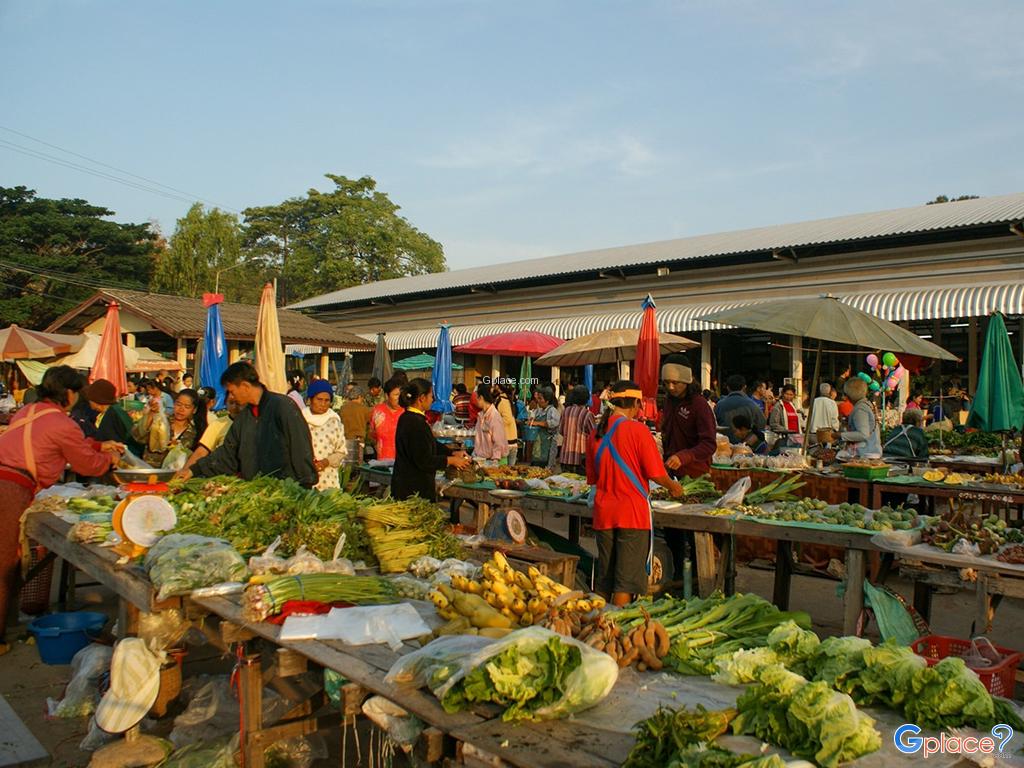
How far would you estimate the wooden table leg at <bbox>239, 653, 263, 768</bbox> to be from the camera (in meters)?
3.88

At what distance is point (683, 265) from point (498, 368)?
7.48 metres

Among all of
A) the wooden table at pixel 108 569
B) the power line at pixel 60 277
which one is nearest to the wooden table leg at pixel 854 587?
the wooden table at pixel 108 569

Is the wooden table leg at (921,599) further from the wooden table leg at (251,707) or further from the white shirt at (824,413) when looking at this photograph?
the white shirt at (824,413)

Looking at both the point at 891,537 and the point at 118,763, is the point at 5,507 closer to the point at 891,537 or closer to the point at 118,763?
the point at 118,763

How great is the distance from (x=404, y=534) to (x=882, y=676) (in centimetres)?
276

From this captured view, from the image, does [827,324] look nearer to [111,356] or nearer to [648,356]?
[648,356]

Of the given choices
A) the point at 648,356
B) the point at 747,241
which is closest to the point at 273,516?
the point at 648,356

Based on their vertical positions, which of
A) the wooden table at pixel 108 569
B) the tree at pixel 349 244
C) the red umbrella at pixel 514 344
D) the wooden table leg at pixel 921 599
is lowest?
the wooden table leg at pixel 921 599

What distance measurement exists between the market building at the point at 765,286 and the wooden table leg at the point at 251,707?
37.1ft

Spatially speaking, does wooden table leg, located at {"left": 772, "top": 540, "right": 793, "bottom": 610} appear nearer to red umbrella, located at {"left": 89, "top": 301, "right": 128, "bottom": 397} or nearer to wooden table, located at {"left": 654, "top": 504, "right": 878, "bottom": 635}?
wooden table, located at {"left": 654, "top": 504, "right": 878, "bottom": 635}

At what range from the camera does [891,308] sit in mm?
16969

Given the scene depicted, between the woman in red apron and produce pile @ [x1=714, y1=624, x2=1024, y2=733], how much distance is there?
2.32 metres

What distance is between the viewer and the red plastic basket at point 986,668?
11.2ft

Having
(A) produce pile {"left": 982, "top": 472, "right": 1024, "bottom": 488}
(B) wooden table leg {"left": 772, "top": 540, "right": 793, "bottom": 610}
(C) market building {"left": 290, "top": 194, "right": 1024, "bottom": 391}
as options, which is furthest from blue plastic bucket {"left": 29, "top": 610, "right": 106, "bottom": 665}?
(C) market building {"left": 290, "top": 194, "right": 1024, "bottom": 391}
